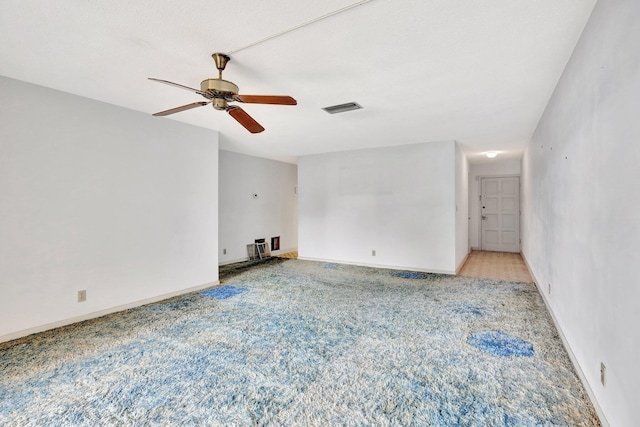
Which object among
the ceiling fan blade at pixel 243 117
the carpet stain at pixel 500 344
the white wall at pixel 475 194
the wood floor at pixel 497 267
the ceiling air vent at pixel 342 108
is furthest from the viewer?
the white wall at pixel 475 194

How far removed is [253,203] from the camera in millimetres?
6938

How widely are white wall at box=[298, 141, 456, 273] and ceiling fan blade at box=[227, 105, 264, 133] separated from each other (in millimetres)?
3496

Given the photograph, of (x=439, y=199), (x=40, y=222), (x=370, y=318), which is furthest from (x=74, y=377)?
(x=439, y=199)

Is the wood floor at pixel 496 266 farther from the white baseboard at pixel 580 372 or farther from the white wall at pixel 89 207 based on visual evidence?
the white wall at pixel 89 207

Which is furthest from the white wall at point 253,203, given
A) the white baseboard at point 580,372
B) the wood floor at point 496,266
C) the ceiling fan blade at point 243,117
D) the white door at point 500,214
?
the white baseboard at point 580,372

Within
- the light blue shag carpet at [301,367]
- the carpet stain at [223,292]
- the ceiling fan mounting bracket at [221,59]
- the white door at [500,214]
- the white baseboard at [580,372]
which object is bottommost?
the light blue shag carpet at [301,367]

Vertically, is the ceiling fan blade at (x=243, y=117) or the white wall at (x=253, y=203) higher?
the ceiling fan blade at (x=243, y=117)

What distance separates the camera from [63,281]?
3.09 metres

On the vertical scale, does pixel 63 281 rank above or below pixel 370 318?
above

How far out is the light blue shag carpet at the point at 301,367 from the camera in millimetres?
1779

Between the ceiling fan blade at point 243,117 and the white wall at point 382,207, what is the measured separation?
11.5ft

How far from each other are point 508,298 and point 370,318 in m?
2.01

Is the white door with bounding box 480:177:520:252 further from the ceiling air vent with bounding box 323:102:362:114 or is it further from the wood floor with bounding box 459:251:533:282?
the ceiling air vent with bounding box 323:102:362:114

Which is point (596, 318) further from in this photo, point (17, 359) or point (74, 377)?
point (17, 359)
